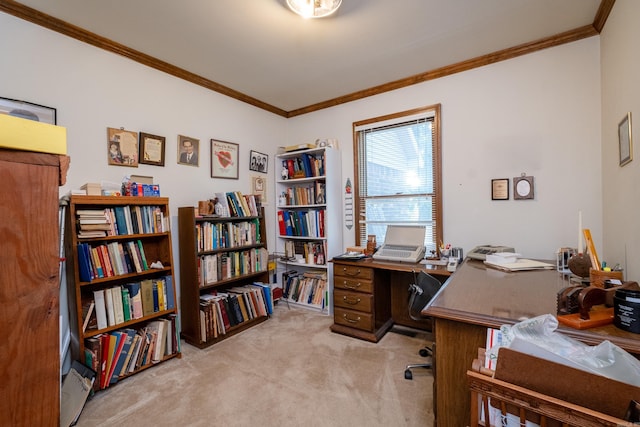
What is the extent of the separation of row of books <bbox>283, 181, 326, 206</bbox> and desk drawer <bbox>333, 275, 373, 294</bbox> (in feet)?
3.16

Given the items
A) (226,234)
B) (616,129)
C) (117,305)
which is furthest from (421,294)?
(117,305)

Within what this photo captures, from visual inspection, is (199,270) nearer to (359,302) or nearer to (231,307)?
(231,307)

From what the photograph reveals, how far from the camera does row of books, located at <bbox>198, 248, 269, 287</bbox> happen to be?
2588mm

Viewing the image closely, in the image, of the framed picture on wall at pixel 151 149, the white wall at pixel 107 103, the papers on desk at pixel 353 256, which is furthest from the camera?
the papers on desk at pixel 353 256

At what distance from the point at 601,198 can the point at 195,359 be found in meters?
3.44

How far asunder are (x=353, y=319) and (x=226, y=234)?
1.48 metres

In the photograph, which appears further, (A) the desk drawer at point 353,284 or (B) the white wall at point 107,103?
(A) the desk drawer at point 353,284

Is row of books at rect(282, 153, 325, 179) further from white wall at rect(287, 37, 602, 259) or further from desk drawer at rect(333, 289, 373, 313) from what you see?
desk drawer at rect(333, 289, 373, 313)

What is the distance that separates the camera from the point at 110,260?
6.59 feet

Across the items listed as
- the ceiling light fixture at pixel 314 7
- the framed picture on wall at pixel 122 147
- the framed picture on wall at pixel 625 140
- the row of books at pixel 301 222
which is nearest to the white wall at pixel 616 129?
the framed picture on wall at pixel 625 140

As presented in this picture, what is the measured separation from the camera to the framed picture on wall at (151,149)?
244 centimetres

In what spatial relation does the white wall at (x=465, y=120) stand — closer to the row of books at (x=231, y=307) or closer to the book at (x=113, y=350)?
the row of books at (x=231, y=307)

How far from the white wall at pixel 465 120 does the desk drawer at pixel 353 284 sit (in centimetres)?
95

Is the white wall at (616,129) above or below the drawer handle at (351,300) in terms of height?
above
